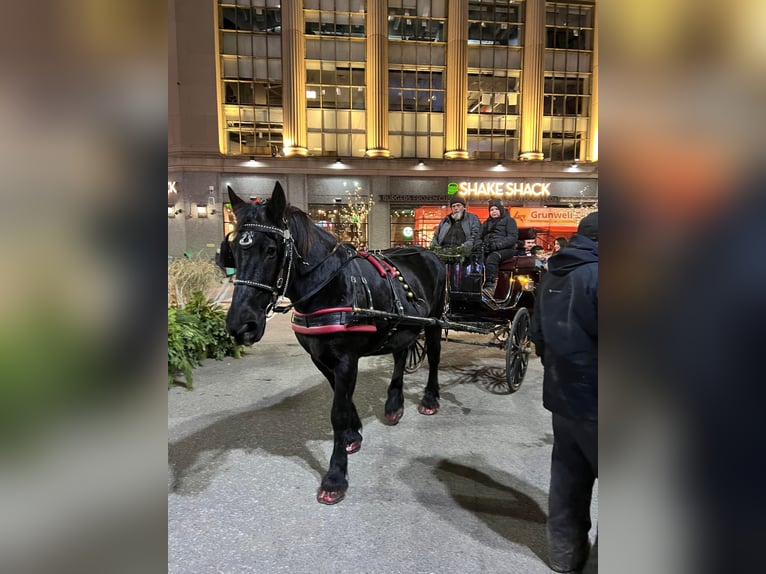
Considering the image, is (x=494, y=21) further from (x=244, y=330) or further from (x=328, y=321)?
(x=244, y=330)

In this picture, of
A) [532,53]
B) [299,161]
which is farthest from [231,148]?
[532,53]

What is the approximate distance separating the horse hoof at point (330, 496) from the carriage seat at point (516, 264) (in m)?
3.91

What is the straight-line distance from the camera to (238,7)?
72.6 feet

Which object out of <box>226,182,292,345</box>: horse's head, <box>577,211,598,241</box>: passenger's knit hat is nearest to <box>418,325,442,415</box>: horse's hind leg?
<box>226,182,292,345</box>: horse's head

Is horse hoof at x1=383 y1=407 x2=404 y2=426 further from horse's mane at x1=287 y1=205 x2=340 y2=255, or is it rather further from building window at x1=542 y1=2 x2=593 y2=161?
building window at x1=542 y1=2 x2=593 y2=161

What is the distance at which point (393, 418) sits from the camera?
460 cm

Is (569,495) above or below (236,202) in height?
below

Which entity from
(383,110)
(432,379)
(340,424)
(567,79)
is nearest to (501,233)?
(432,379)

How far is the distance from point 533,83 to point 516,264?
22112 mm

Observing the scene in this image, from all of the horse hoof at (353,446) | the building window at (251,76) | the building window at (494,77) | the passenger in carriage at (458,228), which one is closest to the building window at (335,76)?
the building window at (251,76)

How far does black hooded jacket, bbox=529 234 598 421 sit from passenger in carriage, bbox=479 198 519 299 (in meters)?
3.88
